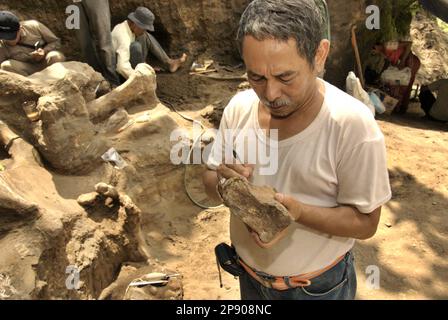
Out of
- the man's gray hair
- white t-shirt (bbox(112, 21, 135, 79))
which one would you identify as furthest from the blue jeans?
white t-shirt (bbox(112, 21, 135, 79))

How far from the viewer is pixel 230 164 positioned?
149 centimetres

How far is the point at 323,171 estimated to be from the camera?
137 centimetres

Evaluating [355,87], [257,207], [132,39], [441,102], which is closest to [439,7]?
[355,87]

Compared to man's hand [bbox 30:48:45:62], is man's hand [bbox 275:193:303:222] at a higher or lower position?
higher

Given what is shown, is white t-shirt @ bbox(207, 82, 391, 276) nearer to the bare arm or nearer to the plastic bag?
the bare arm

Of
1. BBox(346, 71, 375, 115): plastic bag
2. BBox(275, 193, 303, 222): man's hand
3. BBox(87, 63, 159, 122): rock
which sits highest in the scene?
BBox(275, 193, 303, 222): man's hand

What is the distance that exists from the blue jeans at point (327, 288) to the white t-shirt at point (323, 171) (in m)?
0.06

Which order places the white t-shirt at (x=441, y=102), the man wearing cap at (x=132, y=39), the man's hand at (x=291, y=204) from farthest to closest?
1. the white t-shirt at (x=441, y=102)
2. the man wearing cap at (x=132, y=39)
3. the man's hand at (x=291, y=204)

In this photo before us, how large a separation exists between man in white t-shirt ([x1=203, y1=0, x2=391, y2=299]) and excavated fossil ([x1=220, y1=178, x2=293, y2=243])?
0.03m

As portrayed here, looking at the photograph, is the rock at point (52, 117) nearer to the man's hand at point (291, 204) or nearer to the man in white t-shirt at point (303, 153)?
the man in white t-shirt at point (303, 153)

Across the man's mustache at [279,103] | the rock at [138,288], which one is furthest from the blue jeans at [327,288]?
the rock at [138,288]

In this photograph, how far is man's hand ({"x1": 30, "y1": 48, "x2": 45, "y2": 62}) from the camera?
14.3 feet

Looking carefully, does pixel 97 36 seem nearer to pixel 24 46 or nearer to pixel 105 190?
pixel 24 46

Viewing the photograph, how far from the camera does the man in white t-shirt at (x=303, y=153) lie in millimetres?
1242
